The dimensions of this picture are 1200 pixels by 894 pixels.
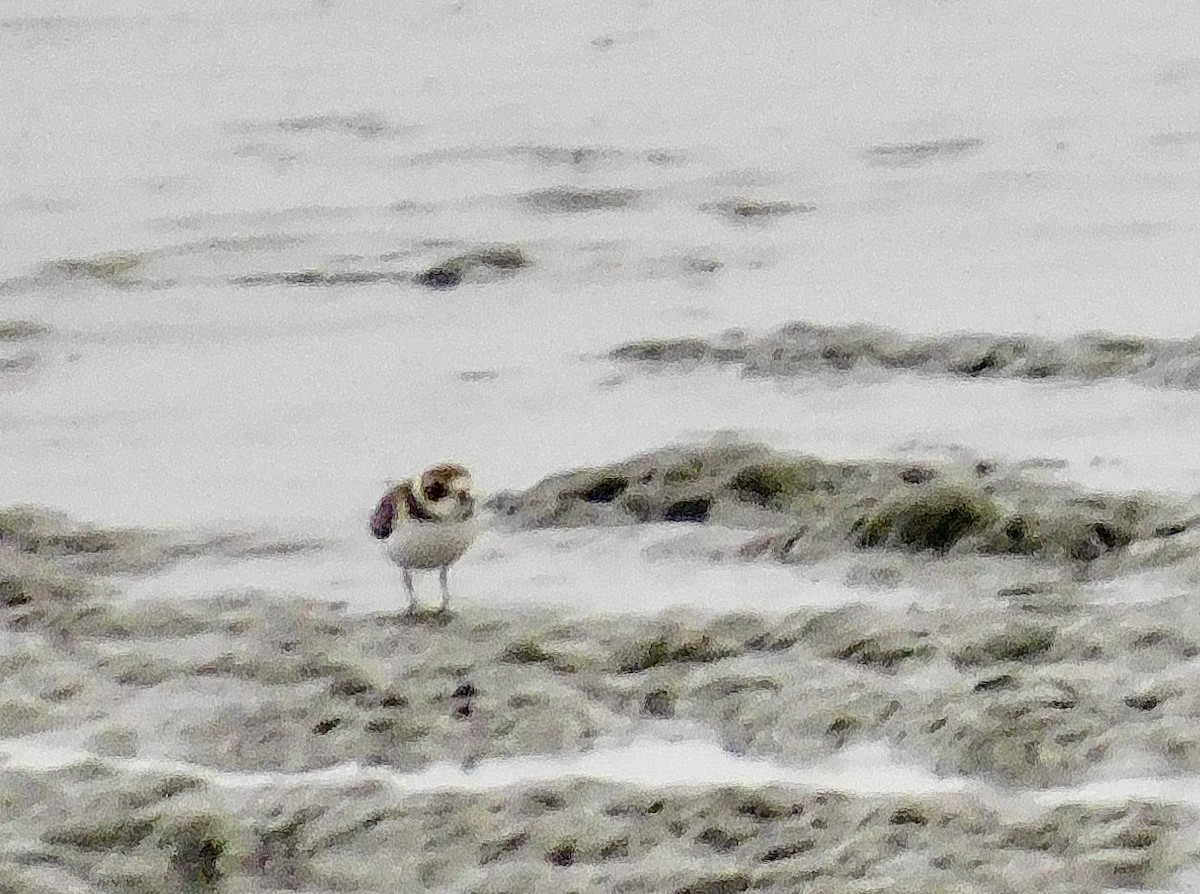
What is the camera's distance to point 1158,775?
1.10m

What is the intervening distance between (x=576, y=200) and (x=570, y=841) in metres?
0.75

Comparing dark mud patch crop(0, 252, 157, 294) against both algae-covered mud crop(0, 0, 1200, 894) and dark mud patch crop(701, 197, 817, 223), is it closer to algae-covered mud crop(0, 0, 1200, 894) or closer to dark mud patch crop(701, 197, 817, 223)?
algae-covered mud crop(0, 0, 1200, 894)

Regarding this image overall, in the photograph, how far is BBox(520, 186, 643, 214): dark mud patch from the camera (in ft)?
5.10

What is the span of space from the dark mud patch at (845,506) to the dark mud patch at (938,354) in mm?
109

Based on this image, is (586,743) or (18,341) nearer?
(586,743)

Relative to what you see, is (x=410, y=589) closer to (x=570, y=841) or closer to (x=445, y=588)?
(x=445, y=588)

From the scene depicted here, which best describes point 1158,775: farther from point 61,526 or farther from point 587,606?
point 61,526

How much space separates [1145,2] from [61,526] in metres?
1.26

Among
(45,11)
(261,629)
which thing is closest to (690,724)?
(261,629)

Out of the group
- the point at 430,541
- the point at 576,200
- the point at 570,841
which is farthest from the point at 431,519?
the point at 576,200

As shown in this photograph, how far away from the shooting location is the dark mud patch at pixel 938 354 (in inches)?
54.7

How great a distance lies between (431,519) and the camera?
127cm

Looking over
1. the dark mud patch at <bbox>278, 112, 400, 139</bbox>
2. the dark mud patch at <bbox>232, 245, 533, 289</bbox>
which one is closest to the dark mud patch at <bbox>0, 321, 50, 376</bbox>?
the dark mud patch at <bbox>232, 245, 533, 289</bbox>

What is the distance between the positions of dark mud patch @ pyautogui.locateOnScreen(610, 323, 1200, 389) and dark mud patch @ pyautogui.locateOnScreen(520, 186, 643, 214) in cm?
18
